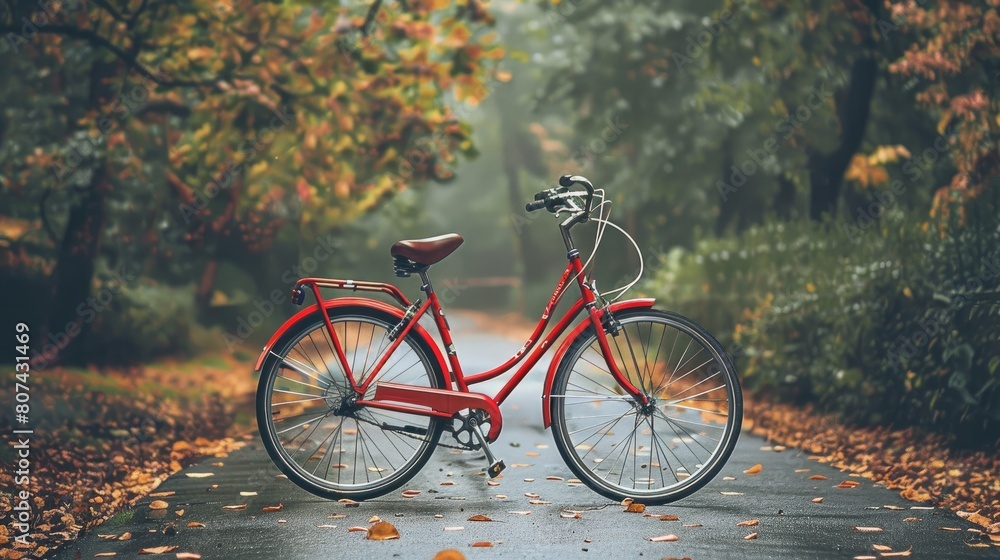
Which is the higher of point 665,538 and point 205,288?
point 205,288

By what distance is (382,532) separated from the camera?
17.3ft

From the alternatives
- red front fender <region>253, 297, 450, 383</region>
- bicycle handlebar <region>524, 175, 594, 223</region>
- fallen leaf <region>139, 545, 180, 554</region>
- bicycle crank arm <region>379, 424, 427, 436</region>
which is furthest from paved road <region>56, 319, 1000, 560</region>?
bicycle handlebar <region>524, 175, 594, 223</region>

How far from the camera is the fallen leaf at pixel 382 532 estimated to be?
17.3 feet

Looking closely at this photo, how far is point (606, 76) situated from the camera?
19.3 meters

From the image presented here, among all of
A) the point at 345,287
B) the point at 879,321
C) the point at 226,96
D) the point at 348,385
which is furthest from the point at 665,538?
the point at 226,96

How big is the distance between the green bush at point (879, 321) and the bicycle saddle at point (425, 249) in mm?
3744

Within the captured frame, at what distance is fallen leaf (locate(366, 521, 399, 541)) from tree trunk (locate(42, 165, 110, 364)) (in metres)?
8.53

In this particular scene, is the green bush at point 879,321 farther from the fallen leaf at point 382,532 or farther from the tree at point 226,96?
the fallen leaf at point 382,532

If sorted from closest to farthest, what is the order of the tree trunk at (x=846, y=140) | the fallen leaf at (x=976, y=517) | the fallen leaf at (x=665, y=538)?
1. the fallen leaf at (x=665, y=538)
2. the fallen leaf at (x=976, y=517)
3. the tree trunk at (x=846, y=140)

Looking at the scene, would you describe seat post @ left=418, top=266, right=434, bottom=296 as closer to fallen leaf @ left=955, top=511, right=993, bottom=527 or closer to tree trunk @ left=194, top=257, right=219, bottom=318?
fallen leaf @ left=955, top=511, right=993, bottom=527

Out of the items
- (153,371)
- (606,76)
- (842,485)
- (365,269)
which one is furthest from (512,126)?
(842,485)

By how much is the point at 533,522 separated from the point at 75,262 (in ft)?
28.6

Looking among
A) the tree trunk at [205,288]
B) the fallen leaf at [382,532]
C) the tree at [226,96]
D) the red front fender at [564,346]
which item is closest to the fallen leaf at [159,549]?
the fallen leaf at [382,532]

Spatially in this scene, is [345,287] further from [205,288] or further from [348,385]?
[205,288]
